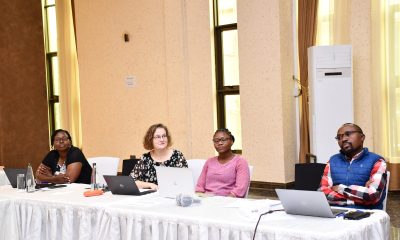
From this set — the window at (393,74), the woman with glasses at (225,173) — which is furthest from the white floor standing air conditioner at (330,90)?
the woman with glasses at (225,173)

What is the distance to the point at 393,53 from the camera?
6.66 meters

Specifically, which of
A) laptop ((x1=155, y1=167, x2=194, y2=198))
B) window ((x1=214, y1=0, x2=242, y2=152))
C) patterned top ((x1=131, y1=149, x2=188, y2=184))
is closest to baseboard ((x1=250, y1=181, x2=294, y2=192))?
window ((x1=214, y1=0, x2=242, y2=152))

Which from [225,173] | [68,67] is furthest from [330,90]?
[68,67]

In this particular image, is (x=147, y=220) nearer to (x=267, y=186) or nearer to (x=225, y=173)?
(x=225, y=173)

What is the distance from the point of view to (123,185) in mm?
4168

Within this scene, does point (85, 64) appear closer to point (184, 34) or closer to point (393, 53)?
point (184, 34)

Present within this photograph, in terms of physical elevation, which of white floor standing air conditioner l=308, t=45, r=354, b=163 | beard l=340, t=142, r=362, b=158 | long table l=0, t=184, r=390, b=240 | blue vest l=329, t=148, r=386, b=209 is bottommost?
long table l=0, t=184, r=390, b=240

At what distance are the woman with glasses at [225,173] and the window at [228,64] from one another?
3.69 m

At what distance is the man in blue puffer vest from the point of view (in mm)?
3727

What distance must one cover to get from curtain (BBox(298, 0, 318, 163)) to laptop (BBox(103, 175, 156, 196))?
3.77 meters

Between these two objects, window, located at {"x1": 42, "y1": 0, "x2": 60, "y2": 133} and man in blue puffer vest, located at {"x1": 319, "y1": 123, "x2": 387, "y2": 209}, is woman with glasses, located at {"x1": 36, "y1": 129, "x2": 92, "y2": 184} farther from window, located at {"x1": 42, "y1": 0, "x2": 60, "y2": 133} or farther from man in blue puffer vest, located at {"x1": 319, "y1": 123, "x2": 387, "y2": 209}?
window, located at {"x1": 42, "y1": 0, "x2": 60, "y2": 133}

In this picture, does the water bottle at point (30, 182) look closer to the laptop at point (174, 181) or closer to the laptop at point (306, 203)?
the laptop at point (174, 181)

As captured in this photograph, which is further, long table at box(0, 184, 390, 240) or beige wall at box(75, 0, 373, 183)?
beige wall at box(75, 0, 373, 183)

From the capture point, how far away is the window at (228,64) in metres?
8.26
